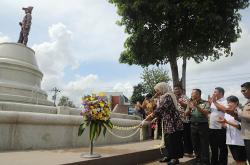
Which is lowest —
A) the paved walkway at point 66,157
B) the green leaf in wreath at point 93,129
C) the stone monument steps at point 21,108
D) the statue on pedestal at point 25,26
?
the paved walkway at point 66,157

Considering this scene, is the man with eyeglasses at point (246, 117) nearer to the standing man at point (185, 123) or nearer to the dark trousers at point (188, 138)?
the standing man at point (185, 123)

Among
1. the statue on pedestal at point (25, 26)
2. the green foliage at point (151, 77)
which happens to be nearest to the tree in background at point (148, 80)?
the green foliage at point (151, 77)

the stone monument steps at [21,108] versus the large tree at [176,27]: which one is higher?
the large tree at [176,27]

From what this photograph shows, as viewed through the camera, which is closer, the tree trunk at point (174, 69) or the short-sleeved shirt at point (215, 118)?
the short-sleeved shirt at point (215, 118)

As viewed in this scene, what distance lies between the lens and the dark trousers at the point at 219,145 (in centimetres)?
641

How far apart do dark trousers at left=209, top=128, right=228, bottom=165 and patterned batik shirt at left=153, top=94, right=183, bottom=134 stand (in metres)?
1.07

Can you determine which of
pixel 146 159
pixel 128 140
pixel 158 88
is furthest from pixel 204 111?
pixel 128 140

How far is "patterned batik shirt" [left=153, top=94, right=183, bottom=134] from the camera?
5863mm

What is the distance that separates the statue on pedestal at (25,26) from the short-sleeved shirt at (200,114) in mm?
12886

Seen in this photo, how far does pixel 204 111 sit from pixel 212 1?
12903 mm

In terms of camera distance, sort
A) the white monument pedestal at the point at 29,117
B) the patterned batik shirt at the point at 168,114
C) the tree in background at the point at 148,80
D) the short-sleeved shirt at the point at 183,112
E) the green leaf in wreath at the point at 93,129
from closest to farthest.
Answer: the patterned batik shirt at the point at 168,114, the green leaf in wreath at the point at 93,129, the white monument pedestal at the point at 29,117, the short-sleeved shirt at the point at 183,112, the tree in background at the point at 148,80

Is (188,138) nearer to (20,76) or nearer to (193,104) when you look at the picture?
(193,104)

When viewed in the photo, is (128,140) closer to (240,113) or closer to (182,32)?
(240,113)

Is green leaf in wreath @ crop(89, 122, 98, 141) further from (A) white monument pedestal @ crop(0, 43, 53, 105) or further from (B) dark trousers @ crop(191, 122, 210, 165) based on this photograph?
(A) white monument pedestal @ crop(0, 43, 53, 105)
